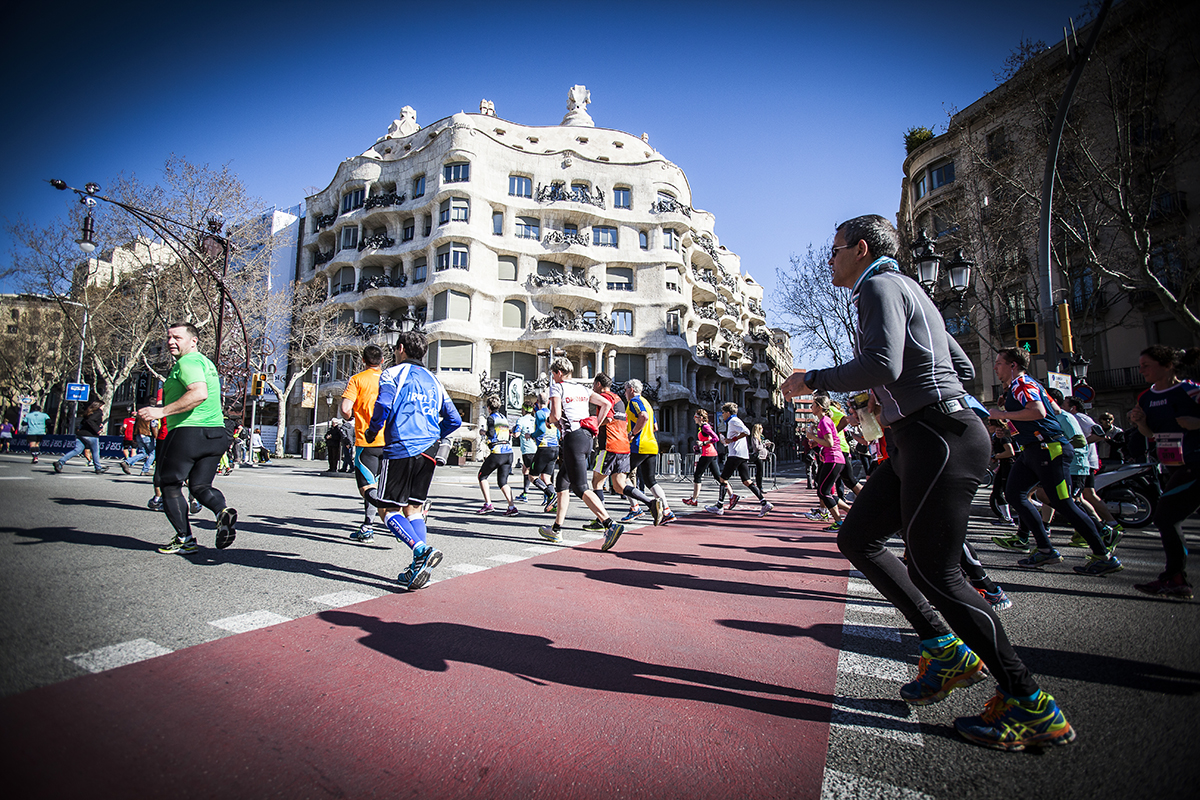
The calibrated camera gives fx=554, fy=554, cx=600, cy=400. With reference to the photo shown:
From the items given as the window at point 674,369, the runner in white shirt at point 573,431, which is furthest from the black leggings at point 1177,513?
the window at point 674,369

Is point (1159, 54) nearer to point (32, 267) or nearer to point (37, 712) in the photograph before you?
point (37, 712)

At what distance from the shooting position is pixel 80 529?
5.49 m

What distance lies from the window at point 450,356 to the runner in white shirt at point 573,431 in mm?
30824

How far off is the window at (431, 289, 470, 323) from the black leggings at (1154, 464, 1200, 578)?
35517 mm

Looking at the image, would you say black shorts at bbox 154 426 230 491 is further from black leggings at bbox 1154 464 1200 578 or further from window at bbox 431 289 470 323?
window at bbox 431 289 470 323

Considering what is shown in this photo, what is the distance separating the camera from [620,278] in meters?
40.5

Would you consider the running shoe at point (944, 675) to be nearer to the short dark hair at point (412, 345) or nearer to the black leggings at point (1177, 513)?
the black leggings at point (1177, 513)

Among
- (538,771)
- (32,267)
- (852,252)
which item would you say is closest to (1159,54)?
(852,252)

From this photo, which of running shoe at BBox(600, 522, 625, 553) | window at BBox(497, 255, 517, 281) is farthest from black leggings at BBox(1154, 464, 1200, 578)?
window at BBox(497, 255, 517, 281)

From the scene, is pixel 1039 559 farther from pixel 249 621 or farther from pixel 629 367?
pixel 629 367

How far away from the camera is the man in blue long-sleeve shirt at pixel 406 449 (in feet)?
12.9

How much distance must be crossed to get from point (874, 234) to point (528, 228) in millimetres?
38738

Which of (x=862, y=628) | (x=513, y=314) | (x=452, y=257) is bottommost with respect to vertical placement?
(x=862, y=628)

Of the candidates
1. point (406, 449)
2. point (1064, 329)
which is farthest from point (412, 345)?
point (1064, 329)
